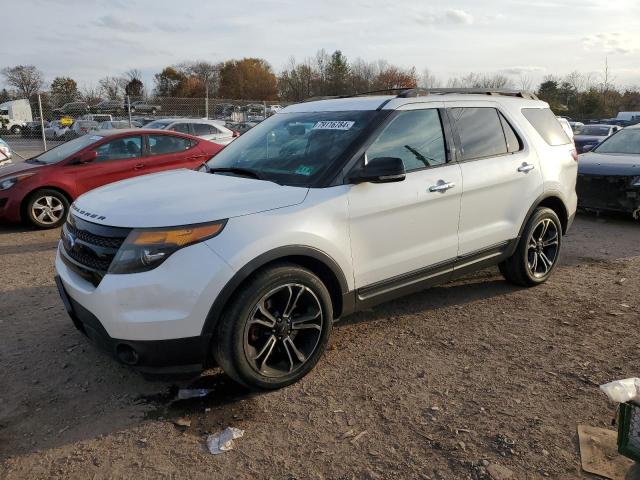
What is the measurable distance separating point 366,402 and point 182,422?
3.50 ft

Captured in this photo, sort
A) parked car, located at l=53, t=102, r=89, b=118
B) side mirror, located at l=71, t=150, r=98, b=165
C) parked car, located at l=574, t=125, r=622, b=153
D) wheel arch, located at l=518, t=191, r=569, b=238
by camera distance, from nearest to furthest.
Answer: wheel arch, located at l=518, t=191, r=569, b=238
side mirror, located at l=71, t=150, r=98, b=165
parked car, located at l=574, t=125, r=622, b=153
parked car, located at l=53, t=102, r=89, b=118

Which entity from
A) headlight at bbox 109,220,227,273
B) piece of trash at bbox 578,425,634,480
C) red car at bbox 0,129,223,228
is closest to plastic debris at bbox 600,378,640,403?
piece of trash at bbox 578,425,634,480

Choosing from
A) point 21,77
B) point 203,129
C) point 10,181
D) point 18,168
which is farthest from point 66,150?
point 21,77

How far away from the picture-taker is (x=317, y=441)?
9.12 feet

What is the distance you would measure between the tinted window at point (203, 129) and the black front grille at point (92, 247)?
11.3 meters

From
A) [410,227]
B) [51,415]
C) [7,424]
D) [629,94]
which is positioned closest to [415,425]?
[410,227]

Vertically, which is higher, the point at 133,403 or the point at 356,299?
the point at 356,299

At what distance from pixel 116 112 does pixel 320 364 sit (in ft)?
86.2

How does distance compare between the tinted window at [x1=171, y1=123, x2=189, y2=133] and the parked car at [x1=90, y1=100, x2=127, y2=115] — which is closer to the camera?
the tinted window at [x1=171, y1=123, x2=189, y2=133]

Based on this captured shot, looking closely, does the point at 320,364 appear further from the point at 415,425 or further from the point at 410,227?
the point at 410,227

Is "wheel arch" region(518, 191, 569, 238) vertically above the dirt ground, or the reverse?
"wheel arch" region(518, 191, 569, 238)

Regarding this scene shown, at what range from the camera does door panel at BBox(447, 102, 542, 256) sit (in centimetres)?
416

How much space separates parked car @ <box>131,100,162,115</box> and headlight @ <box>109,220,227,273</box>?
18513 mm

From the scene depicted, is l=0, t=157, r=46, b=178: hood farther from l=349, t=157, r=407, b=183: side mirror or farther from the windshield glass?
the windshield glass
